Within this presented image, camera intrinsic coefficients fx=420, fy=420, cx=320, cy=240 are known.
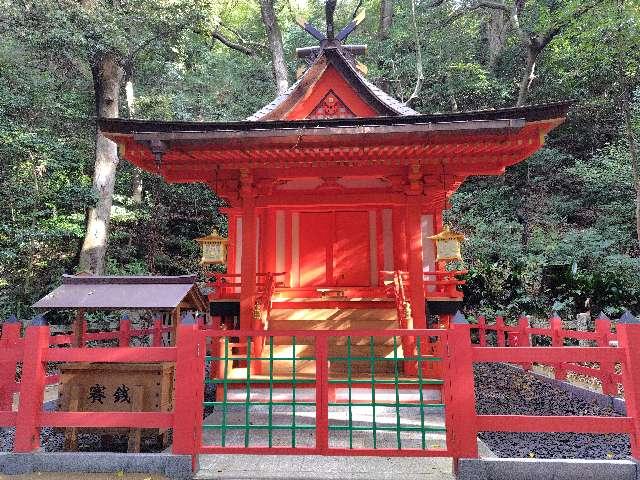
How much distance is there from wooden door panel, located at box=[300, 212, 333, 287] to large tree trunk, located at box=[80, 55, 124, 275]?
7858 millimetres

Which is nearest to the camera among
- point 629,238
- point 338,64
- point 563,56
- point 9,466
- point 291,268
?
point 9,466

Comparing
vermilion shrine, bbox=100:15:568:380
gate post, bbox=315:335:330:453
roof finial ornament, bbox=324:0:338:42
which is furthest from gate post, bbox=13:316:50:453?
roof finial ornament, bbox=324:0:338:42

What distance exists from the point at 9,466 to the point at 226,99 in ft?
69.5

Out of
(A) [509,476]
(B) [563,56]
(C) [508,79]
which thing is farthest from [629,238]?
(A) [509,476]

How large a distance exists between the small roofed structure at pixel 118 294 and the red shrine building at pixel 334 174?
1752 mm

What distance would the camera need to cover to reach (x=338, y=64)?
9.00m

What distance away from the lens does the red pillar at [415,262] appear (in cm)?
722

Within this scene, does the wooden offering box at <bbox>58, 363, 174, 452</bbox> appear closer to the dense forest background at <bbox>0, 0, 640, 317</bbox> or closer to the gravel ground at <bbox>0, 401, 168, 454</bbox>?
the gravel ground at <bbox>0, 401, 168, 454</bbox>

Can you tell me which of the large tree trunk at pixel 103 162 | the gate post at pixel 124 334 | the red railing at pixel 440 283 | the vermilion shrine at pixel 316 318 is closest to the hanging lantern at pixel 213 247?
the vermilion shrine at pixel 316 318

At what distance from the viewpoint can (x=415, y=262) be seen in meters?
7.37

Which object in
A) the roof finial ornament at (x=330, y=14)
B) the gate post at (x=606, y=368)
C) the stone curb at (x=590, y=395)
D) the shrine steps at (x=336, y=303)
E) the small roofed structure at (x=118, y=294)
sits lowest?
the stone curb at (x=590, y=395)

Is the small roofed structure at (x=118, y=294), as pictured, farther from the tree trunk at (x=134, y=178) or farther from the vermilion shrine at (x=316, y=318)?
the tree trunk at (x=134, y=178)

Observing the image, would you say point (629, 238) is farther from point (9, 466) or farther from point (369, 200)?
point (9, 466)

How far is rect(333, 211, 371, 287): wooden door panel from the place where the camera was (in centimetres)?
959
